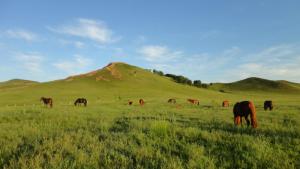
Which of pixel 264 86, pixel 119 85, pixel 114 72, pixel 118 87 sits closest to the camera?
pixel 118 87

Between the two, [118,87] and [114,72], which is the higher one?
[114,72]

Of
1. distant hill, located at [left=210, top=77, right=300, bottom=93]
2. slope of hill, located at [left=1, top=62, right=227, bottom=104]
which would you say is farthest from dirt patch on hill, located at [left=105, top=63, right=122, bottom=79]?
distant hill, located at [left=210, top=77, right=300, bottom=93]

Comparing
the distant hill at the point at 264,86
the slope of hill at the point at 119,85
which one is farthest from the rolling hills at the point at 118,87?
the distant hill at the point at 264,86

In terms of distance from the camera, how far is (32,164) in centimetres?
552

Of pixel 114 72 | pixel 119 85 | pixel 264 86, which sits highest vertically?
pixel 114 72

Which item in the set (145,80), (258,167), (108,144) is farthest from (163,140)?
(145,80)

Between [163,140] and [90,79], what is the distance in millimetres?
88045

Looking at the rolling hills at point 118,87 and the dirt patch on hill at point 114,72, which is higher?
the dirt patch on hill at point 114,72

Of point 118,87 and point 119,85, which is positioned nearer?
point 118,87

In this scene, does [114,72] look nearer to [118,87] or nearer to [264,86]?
[118,87]

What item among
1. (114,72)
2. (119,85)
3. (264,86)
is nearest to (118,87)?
(119,85)

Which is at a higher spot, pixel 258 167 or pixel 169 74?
pixel 169 74

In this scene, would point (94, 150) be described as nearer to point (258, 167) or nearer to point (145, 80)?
point (258, 167)

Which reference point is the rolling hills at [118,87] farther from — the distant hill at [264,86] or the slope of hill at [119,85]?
the distant hill at [264,86]
